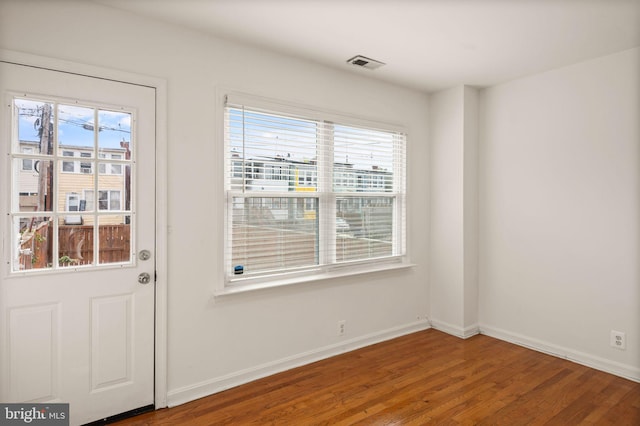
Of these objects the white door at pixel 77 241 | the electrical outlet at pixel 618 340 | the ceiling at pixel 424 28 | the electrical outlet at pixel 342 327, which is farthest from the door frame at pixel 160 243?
the electrical outlet at pixel 618 340

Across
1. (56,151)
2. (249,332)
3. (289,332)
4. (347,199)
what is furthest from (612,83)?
(56,151)

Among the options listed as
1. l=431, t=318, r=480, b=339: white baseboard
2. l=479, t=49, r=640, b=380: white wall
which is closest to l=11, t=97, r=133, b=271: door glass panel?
l=431, t=318, r=480, b=339: white baseboard

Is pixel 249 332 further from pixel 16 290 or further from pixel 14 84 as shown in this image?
pixel 14 84

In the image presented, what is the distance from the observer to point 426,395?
8.68ft

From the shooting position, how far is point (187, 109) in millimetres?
2561

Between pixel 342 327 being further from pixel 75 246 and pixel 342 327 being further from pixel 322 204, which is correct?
pixel 75 246

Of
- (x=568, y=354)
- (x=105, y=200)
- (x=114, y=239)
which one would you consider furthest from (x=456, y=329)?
(x=105, y=200)

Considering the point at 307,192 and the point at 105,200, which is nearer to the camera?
the point at 105,200

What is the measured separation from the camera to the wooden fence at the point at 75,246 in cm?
207

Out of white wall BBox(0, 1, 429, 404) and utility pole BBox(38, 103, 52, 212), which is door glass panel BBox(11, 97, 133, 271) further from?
white wall BBox(0, 1, 429, 404)

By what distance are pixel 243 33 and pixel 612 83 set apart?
3000 millimetres

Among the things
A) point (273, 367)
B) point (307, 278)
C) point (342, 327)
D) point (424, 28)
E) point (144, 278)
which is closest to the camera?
point (144, 278)

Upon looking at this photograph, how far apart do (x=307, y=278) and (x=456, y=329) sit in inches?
71.4

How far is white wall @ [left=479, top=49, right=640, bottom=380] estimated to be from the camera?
294cm
